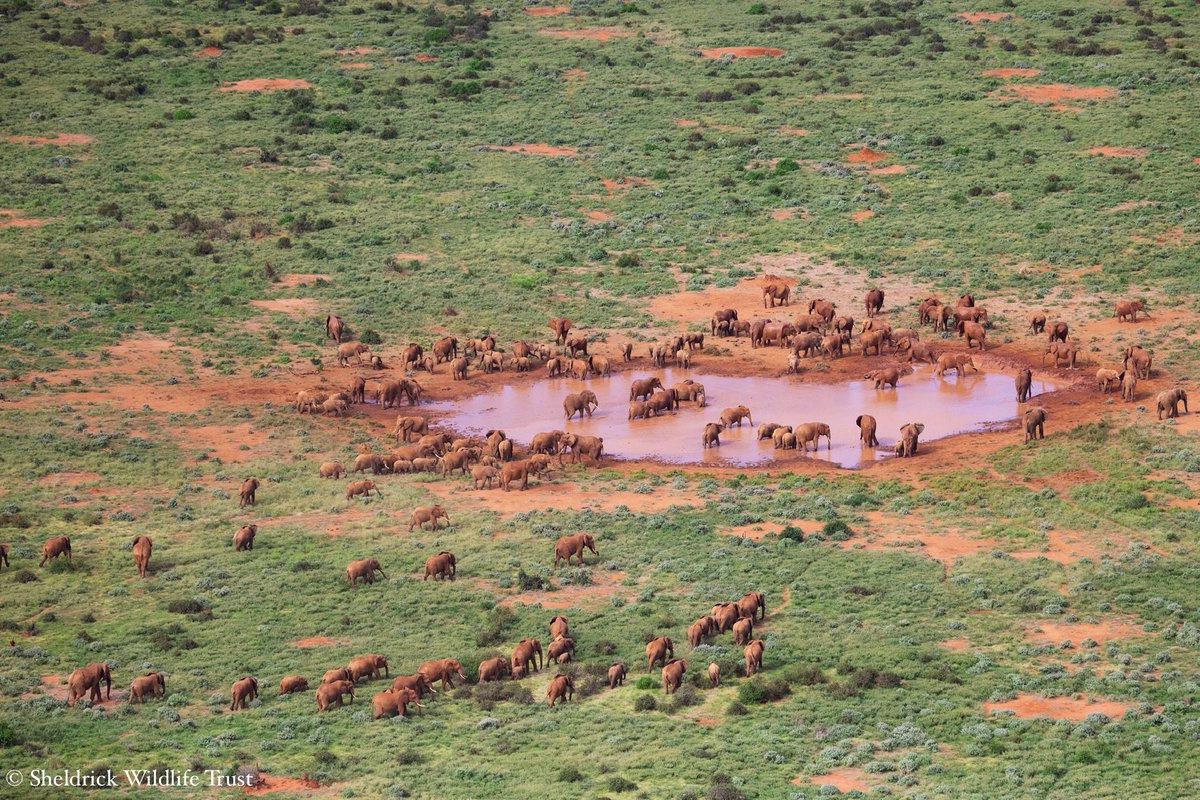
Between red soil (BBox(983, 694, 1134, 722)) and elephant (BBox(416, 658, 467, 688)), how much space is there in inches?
442

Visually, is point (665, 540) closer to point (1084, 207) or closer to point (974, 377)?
point (974, 377)

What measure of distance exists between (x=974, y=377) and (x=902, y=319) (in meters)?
6.55

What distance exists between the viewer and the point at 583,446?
54.1m

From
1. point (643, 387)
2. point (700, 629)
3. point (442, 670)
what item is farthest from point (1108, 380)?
point (442, 670)

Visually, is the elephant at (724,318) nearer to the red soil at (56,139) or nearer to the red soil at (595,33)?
the red soil at (56,139)

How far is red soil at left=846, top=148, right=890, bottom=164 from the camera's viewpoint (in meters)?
82.3

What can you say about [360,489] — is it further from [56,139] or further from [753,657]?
[56,139]

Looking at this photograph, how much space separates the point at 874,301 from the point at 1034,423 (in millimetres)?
14126

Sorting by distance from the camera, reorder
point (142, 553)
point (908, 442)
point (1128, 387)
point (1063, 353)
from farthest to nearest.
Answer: point (1063, 353), point (1128, 387), point (908, 442), point (142, 553)

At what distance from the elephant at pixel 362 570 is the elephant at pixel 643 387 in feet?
50.3

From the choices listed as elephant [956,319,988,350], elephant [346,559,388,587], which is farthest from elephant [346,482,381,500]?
elephant [956,319,988,350]

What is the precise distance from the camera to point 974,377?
60.3 metres

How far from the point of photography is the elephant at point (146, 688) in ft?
128

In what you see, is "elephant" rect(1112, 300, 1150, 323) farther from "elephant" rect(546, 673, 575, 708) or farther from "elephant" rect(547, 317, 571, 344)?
"elephant" rect(546, 673, 575, 708)
